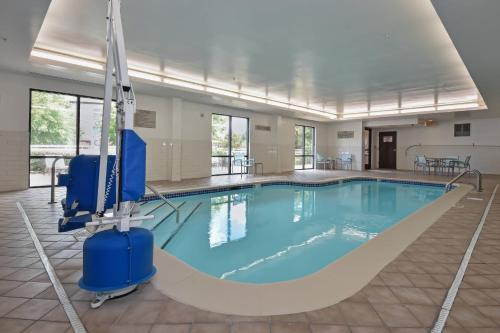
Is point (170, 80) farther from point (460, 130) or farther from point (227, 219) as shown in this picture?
point (460, 130)

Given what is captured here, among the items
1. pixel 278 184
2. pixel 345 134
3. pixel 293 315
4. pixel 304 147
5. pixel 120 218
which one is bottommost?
pixel 293 315

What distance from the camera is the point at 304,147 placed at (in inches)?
536

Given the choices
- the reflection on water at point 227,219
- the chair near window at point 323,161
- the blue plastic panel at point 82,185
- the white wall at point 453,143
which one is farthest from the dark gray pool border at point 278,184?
the white wall at point 453,143

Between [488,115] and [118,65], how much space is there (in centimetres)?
1290

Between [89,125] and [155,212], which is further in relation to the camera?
[89,125]

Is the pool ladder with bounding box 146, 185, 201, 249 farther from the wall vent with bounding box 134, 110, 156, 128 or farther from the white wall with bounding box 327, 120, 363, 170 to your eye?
the white wall with bounding box 327, 120, 363, 170

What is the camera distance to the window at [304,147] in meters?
13.3

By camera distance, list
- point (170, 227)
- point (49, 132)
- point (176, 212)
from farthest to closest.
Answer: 1. point (49, 132)
2. point (176, 212)
3. point (170, 227)

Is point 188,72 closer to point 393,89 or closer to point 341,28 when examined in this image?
point 341,28

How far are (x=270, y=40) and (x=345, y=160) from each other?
10.3 m

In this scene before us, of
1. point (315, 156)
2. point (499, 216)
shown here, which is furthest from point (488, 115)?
point (499, 216)

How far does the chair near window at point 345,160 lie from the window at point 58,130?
10.6m

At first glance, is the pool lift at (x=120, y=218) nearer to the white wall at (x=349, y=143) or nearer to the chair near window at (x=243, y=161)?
the chair near window at (x=243, y=161)

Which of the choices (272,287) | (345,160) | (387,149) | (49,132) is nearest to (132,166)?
(272,287)
